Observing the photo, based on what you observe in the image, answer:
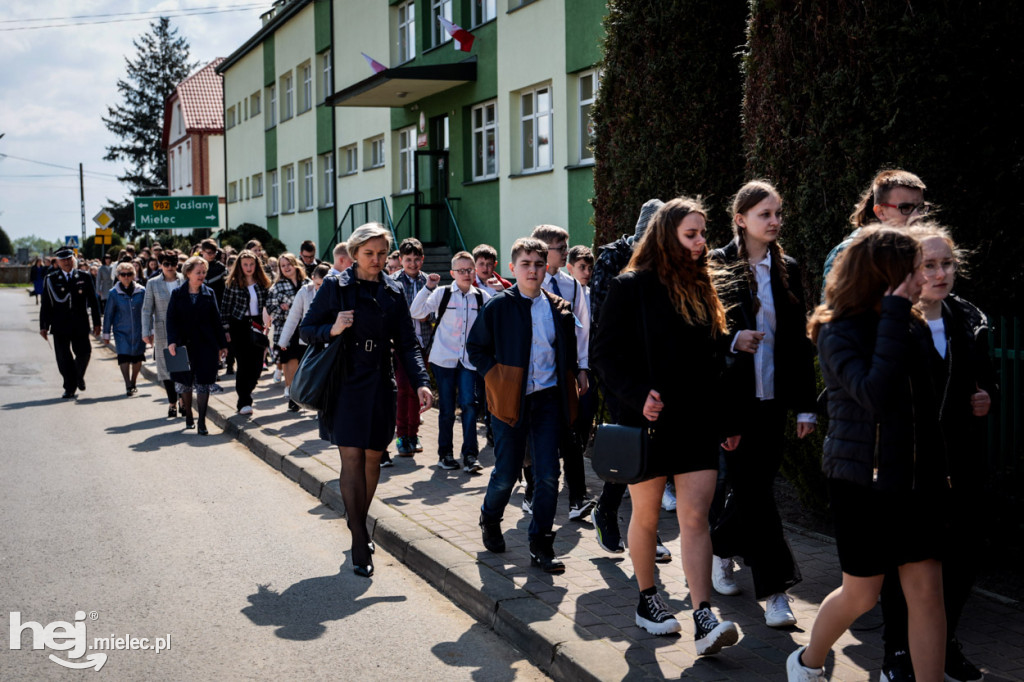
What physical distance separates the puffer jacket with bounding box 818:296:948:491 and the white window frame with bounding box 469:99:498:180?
1800 centimetres

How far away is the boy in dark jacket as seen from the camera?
6141 millimetres

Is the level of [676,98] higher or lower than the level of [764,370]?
higher

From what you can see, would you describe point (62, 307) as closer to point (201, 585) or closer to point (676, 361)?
point (201, 585)

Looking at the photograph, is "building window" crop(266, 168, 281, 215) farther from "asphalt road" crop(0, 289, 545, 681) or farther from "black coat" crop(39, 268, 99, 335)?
"asphalt road" crop(0, 289, 545, 681)

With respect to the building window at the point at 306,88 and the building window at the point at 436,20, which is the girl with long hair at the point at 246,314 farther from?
the building window at the point at 306,88

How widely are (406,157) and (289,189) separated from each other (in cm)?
1257

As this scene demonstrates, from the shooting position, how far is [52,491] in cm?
890

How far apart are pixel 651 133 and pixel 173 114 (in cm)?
6042

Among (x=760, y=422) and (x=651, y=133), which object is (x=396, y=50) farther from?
(x=760, y=422)

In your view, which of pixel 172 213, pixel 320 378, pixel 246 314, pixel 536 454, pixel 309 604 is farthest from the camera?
pixel 172 213

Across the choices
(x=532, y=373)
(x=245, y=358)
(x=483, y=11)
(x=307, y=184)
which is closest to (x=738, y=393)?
(x=532, y=373)

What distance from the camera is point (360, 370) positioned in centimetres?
656

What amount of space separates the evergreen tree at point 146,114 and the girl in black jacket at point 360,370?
75.3 meters

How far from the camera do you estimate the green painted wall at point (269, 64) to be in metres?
39.4
